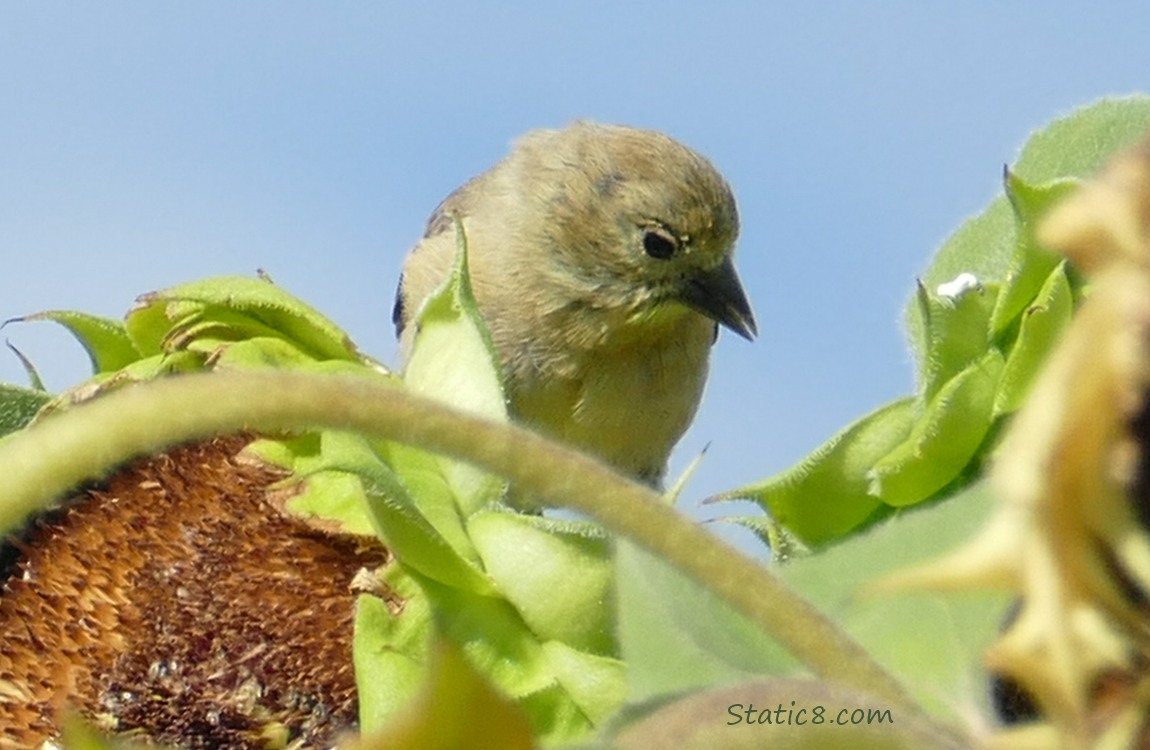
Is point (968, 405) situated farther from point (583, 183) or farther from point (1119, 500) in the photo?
point (583, 183)

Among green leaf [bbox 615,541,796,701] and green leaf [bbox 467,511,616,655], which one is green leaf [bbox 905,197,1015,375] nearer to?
green leaf [bbox 467,511,616,655]

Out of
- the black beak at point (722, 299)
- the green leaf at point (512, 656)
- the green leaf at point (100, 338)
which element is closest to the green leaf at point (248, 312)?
the green leaf at point (100, 338)

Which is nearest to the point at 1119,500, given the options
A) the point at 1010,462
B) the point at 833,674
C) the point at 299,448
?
the point at 1010,462

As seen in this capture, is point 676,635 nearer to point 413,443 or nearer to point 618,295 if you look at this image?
point 413,443

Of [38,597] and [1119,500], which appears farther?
[38,597]

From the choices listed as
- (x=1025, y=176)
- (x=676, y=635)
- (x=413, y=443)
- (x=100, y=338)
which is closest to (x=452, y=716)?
(x=413, y=443)

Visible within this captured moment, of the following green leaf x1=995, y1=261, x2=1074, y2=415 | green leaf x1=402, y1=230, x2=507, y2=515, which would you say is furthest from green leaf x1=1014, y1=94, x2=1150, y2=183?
green leaf x1=402, y1=230, x2=507, y2=515

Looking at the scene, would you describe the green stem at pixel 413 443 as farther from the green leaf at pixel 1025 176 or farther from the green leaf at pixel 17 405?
the green leaf at pixel 17 405
